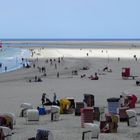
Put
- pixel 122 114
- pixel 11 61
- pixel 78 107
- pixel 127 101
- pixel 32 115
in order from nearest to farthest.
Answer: pixel 32 115, pixel 122 114, pixel 78 107, pixel 127 101, pixel 11 61

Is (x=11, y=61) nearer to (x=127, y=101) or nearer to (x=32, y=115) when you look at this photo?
(x=127, y=101)

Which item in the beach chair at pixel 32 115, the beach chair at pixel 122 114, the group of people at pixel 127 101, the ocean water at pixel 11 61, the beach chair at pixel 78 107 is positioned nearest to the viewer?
the beach chair at pixel 32 115

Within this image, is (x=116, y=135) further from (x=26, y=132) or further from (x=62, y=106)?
(x=62, y=106)

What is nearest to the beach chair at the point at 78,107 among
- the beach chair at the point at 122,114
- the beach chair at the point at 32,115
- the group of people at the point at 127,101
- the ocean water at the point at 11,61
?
the group of people at the point at 127,101

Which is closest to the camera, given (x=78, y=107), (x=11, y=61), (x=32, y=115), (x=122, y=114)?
(x=32, y=115)

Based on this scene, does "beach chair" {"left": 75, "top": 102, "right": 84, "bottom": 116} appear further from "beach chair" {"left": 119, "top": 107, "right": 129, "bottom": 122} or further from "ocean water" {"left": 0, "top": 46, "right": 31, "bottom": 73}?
"ocean water" {"left": 0, "top": 46, "right": 31, "bottom": 73}

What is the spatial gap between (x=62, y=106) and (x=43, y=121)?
278cm

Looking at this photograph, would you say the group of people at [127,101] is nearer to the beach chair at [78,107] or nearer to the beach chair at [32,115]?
the beach chair at [78,107]

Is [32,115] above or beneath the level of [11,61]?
beneath

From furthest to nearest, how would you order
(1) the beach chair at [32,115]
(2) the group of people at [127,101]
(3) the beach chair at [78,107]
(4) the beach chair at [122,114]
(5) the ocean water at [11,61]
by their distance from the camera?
(5) the ocean water at [11,61]
(2) the group of people at [127,101]
(3) the beach chair at [78,107]
(4) the beach chair at [122,114]
(1) the beach chair at [32,115]

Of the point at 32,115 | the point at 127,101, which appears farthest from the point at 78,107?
the point at 32,115

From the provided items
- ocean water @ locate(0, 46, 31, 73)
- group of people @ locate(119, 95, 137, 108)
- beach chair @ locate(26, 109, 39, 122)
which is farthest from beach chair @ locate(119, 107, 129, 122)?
ocean water @ locate(0, 46, 31, 73)

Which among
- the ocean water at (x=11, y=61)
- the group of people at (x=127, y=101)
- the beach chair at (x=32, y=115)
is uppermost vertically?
the ocean water at (x=11, y=61)

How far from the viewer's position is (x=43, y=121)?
21.5 metres
